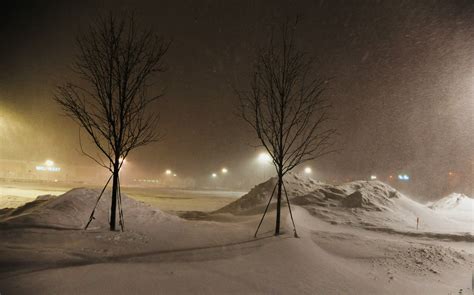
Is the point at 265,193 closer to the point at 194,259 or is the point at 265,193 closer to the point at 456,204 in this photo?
the point at 194,259

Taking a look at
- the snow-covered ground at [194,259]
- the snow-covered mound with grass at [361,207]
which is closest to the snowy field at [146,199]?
the snow-covered mound with grass at [361,207]

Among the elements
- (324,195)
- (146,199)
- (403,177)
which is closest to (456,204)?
(324,195)

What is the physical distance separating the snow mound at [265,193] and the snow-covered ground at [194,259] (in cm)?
522

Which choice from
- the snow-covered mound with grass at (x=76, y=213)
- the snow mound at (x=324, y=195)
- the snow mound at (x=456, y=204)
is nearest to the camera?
the snow-covered mound with grass at (x=76, y=213)

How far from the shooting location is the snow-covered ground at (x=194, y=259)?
598 cm

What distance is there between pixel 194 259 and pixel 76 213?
5.24 m

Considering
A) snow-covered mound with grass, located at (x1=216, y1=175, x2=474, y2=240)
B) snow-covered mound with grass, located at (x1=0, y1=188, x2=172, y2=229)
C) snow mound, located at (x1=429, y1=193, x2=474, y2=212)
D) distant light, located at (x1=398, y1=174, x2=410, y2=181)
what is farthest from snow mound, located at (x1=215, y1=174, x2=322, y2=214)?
distant light, located at (x1=398, y1=174, x2=410, y2=181)

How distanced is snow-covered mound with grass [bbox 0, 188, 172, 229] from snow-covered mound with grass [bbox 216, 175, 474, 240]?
651 centimetres

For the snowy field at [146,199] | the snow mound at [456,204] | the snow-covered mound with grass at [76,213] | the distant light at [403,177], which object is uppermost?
the distant light at [403,177]

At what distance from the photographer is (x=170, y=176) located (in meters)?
95.9

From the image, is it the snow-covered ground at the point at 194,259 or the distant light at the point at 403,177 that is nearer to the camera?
the snow-covered ground at the point at 194,259

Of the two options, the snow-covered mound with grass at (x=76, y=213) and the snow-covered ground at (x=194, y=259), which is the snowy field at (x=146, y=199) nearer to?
the snow-covered mound with grass at (x=76, y=213)

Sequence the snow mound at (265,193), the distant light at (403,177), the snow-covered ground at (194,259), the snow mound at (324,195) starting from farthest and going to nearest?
the distant light at (403,177) < the snow mound at (265,193) < the snow mound at (324,195) < the snow-covered ground at (194,259)

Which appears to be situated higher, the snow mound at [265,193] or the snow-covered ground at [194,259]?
the snow mound at [265,193]
